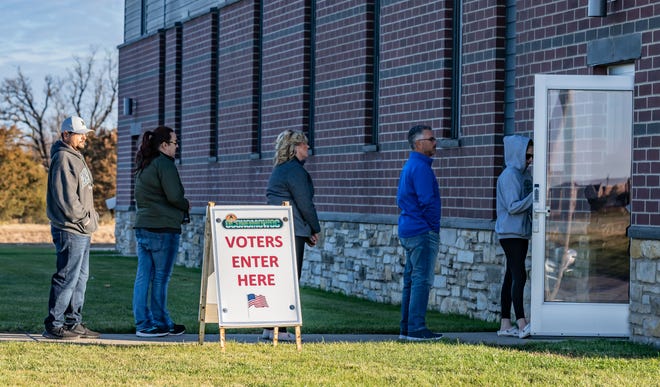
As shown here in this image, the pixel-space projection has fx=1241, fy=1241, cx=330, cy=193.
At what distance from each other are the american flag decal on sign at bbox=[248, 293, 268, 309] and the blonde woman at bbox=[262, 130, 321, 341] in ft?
2.00

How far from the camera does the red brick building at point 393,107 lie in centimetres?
1223

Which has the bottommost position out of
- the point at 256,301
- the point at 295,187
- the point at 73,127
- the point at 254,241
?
the point at 256,301

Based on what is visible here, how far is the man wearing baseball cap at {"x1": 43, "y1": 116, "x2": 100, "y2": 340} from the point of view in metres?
11.5

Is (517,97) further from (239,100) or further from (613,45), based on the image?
(239,100)

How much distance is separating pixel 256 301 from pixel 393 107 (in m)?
7.06

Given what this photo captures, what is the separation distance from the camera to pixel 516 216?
40.0 feet

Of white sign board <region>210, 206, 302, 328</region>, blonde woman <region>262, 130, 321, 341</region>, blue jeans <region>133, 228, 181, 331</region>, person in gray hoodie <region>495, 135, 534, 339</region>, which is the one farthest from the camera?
person in gray hoodie <region>495, 135, 534, 339</region>

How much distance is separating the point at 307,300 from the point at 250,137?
6721 millimetres

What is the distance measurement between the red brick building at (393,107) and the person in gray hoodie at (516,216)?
0.29 meters

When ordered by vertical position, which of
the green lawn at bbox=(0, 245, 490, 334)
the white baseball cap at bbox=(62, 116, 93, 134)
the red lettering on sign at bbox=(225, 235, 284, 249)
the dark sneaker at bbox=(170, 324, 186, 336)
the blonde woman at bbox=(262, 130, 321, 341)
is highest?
the white baseball cap at bbox=(62, 116, 93, 134)

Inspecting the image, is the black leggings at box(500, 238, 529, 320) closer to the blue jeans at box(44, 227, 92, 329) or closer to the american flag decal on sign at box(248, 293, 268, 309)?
the american flag decal on sign at box(248, 293, 268, 309)

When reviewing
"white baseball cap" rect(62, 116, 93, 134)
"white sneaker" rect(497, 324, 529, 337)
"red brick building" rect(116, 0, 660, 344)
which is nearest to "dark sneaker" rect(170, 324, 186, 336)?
"white baseball cap" rect(62, 116, 93, 134)

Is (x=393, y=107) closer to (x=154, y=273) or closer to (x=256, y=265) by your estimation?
(x=154, y=273)

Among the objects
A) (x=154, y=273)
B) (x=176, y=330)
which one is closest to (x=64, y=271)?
→ (x=154, y=273)
